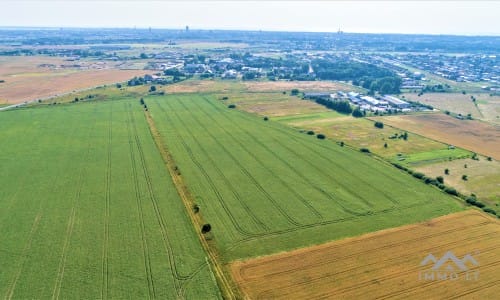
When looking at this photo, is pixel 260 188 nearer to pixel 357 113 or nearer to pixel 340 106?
pixel 357 113

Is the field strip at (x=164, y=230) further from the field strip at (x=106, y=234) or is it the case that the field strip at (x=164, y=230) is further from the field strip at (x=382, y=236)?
the field strip at (x=382, y=236)

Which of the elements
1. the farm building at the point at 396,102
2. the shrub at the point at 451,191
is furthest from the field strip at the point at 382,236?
the farm building at the point at 396,102

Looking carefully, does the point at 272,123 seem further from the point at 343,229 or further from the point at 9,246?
the point at 9,246

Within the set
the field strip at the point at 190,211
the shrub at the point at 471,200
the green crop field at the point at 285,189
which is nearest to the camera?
the field strip at the point at 190,211

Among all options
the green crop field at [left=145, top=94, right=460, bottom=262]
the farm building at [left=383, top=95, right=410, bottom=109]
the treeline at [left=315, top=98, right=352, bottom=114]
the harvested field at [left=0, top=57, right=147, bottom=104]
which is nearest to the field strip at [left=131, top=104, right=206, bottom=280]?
the green crop field at [left=145, top=94, right=460, bottom=262]

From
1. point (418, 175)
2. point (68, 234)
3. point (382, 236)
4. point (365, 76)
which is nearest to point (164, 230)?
point (68, 234)

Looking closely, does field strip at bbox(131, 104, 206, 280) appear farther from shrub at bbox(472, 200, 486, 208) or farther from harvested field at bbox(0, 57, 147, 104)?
harvested field at bbox(0, 57, 147, 104)
